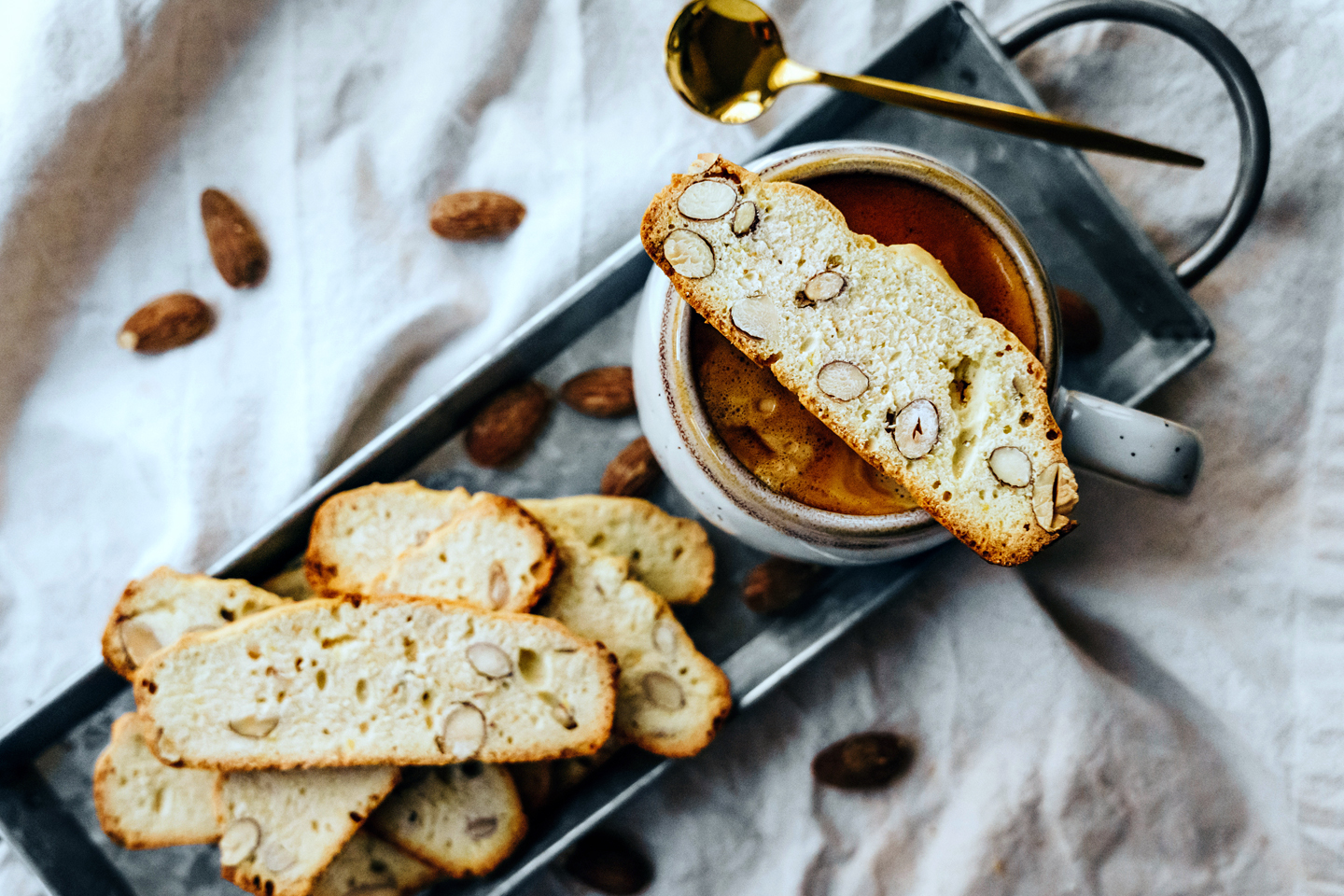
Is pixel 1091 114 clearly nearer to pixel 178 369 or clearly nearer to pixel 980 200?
pixel 980 200

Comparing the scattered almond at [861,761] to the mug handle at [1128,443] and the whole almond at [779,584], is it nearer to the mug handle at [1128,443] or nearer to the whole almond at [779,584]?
the whole almond at [779,584]

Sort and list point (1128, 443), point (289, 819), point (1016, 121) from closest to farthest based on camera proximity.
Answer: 1. point (1128, 443)
2. point (1016, 121)
3. point (289, 819)

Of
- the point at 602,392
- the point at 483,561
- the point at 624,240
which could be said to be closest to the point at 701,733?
the point at 483,561

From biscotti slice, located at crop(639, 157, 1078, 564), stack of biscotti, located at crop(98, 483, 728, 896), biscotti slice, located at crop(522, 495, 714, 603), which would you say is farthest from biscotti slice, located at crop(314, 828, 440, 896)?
biscotti slice, located at crop(639, 157, 1078, 564)

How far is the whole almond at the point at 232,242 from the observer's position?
4.67 feet

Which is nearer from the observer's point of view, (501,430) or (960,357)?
(960,357)

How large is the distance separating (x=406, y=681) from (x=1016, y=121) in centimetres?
102

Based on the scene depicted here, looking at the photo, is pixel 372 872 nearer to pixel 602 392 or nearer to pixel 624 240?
pixel 602 392

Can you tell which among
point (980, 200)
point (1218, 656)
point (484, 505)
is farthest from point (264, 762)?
point (1218, 656)

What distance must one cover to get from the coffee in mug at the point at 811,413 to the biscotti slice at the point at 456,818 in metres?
0.61

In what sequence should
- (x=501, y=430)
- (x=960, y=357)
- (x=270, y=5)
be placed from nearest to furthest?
(x=960, y=357) < (x=501, y=430) < (x=270, y=5)

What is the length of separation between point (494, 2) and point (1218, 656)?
1479 mm

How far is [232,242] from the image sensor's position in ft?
4.67

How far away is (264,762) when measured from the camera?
1.23 meters
